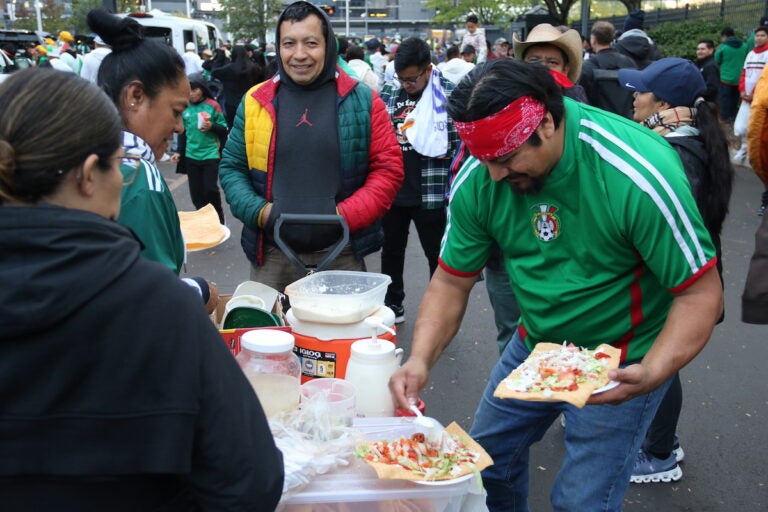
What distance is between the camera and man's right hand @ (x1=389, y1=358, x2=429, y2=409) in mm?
2324

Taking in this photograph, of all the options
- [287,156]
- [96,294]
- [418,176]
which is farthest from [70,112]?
[418,176]

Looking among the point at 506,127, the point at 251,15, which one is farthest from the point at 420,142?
the point at 251,15

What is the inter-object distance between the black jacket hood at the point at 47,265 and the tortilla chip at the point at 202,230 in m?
1.91

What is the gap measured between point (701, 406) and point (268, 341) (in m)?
3.08

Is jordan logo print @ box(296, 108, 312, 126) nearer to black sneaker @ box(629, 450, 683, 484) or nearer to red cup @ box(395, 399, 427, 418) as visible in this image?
red cup @ box(395, 399, 427, 418)

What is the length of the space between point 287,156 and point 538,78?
1.83 metres

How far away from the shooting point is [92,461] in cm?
136

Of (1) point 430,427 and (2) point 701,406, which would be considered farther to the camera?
(2) point 701,406

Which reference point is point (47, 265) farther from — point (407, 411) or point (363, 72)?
point (363, 72)

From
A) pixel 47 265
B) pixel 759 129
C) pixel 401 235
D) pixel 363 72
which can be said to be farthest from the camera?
pixel 363 72

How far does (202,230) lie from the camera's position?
11.0 feet

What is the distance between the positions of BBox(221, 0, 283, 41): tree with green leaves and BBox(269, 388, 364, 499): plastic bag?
4764cm

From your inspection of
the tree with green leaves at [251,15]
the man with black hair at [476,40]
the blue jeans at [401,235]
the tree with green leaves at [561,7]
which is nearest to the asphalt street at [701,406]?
the blue jeans at [401,235]

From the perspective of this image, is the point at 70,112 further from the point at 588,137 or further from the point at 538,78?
the point at 588,137
